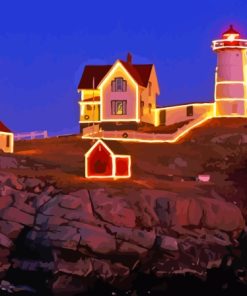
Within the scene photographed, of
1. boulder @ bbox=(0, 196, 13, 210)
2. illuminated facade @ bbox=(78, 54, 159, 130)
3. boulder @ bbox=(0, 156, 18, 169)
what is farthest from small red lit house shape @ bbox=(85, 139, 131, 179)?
illuminated facade @ bbox=(78, 54, 159, 130)

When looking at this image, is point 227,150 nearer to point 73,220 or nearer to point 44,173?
point 44,173

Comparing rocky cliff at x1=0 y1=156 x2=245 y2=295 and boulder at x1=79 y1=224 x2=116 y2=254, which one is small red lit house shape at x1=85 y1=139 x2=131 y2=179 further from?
boulder at x1=79 y1=224 x2=116 y2=254

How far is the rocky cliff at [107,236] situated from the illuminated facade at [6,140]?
1488 cm

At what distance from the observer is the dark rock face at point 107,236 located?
214 ft

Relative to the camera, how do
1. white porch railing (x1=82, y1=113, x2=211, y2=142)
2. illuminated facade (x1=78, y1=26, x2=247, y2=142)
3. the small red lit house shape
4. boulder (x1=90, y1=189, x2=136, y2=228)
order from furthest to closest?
illuminated facade (x1=78, y1=26, x2=247, y2=142) < white porch railing (x1=82, y1=113, x2=211, y2=142) < the small red lit house shape < boulder (x1=90, y1=189, x2=136, y2=228)

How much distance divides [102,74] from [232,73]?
1209cm

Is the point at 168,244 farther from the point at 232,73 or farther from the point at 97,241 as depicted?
the point at 232,73

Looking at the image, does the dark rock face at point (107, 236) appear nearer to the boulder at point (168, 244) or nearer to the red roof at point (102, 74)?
the boulder at point (168, 244)

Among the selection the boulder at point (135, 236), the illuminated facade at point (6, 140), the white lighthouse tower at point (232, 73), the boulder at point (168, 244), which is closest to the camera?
the boulder at point (135, 236)

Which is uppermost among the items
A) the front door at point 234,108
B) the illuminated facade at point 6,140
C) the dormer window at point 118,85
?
the dormer window at point 118,85

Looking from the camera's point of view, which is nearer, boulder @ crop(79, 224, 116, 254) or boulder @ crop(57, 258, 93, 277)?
boulder @ crop(57, 258, 93, 277)

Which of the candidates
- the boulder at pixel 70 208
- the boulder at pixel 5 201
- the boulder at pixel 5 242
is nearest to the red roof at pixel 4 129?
the boulder at pixel 5 201

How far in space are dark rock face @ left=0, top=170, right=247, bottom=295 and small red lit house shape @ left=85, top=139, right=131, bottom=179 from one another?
6677 millimetres

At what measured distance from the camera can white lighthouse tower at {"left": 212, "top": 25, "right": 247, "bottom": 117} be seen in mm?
99625
